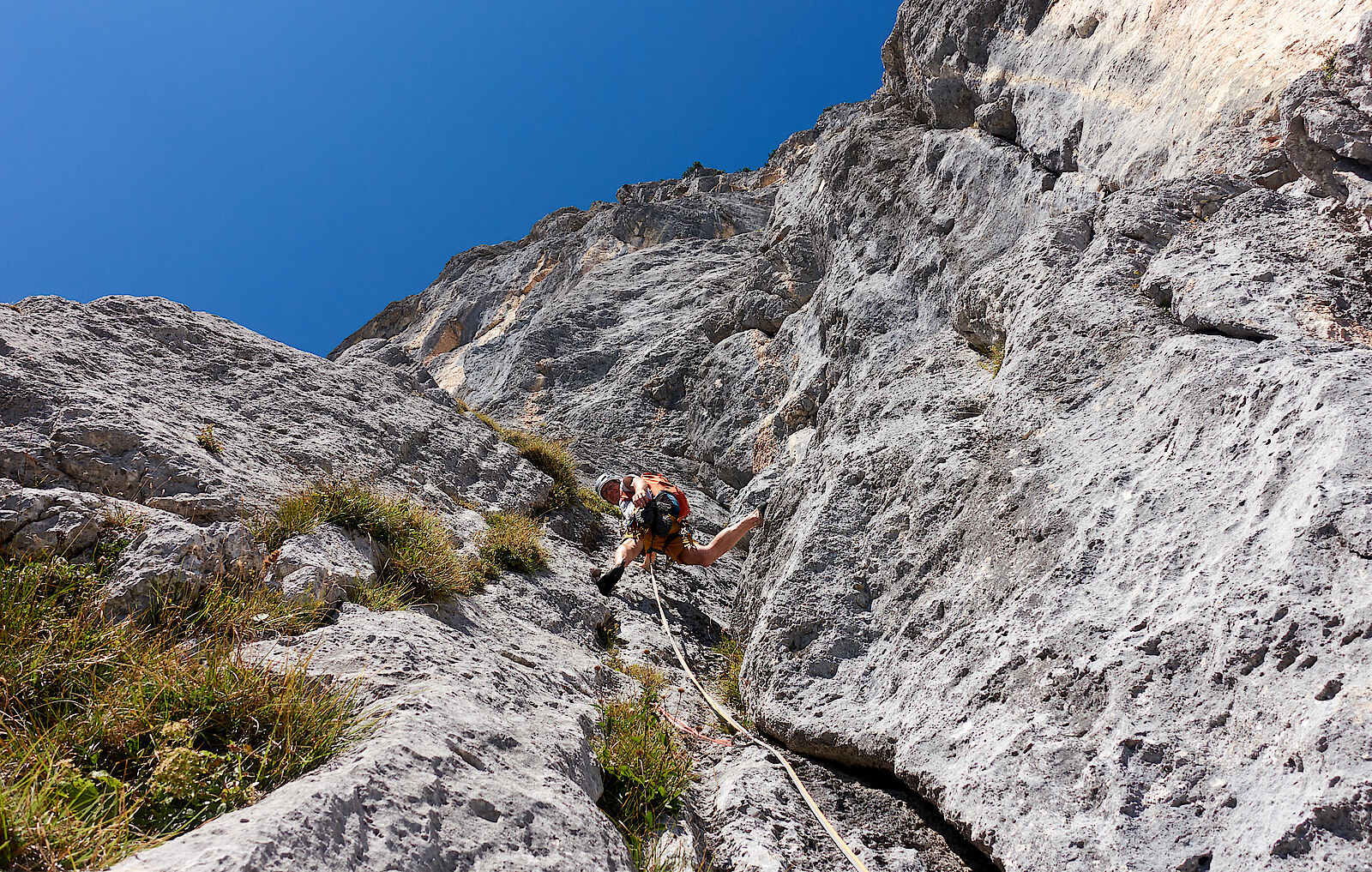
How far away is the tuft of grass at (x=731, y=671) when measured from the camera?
604 cm

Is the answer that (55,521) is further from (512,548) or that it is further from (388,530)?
(512,548)

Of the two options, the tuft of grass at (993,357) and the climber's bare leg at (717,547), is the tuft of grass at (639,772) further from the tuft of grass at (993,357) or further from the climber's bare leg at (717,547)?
the tuft of grass at (993,357)

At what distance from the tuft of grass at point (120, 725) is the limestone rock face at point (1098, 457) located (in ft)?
11.2

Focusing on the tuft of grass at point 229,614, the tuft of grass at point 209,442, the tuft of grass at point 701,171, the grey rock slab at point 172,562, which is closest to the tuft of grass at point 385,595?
the tuft of grass at point 229,614

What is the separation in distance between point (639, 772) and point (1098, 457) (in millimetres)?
3762

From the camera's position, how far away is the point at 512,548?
6.99 metres

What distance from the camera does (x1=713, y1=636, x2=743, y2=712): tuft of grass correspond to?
604cm

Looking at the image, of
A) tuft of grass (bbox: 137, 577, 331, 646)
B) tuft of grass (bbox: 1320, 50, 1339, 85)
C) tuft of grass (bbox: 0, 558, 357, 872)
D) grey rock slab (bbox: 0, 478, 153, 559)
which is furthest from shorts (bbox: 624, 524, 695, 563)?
tuft of grass (bbox: 1320, 50, 1339, 85)

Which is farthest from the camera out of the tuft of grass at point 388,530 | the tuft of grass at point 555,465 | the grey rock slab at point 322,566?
the tuft of grass at point 555,465

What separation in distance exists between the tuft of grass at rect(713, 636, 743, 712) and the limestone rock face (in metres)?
0.35

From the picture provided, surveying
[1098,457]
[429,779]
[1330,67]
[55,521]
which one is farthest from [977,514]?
[55,521]

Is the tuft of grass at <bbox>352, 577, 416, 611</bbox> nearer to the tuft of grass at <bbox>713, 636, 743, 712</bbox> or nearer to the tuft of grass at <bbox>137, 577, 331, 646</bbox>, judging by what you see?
the tuft of grass at <bbox>137, 577, 331, 646</bbox>

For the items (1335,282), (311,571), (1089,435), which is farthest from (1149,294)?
(311,571)

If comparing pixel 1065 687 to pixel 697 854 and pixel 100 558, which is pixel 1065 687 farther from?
pixel 100 558
